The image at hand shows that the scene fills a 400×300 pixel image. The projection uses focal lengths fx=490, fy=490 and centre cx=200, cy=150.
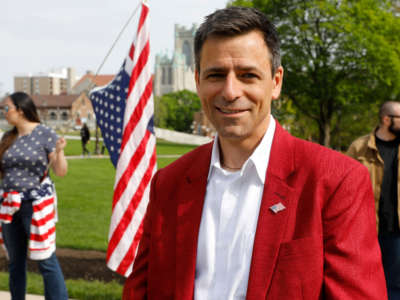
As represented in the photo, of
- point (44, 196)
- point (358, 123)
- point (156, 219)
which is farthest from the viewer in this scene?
point (358, 123)

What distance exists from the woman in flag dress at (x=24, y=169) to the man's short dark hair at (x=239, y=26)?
3080 mm

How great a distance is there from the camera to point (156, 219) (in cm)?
199

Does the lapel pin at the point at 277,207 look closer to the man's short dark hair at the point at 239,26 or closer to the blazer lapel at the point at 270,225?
the blazer lapel at the point at 270,225

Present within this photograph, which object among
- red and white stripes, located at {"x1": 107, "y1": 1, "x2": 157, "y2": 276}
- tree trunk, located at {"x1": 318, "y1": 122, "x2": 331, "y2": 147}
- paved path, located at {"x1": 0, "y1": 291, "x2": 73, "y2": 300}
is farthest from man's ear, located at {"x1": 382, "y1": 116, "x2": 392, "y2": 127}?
tree trunk, located at {"x1": 318, "y1": 122, "x2": 331, "y2": 147}

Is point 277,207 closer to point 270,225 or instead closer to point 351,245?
point 270,225

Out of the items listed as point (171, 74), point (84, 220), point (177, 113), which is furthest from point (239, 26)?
point (171, 74)

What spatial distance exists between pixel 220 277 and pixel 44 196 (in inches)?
→ 126

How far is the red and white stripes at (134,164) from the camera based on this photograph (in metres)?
4.73

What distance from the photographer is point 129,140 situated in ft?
16.0

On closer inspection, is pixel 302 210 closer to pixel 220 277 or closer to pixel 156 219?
pixel 220 277

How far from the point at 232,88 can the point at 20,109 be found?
11.4 ft

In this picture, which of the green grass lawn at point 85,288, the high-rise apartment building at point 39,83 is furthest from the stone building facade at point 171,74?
the green grass lawn at point 85,288

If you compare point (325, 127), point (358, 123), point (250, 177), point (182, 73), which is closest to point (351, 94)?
point (325, 127)

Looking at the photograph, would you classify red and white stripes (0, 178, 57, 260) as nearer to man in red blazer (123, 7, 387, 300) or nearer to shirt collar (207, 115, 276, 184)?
man in red blazer (123, 7, 387, 300)
